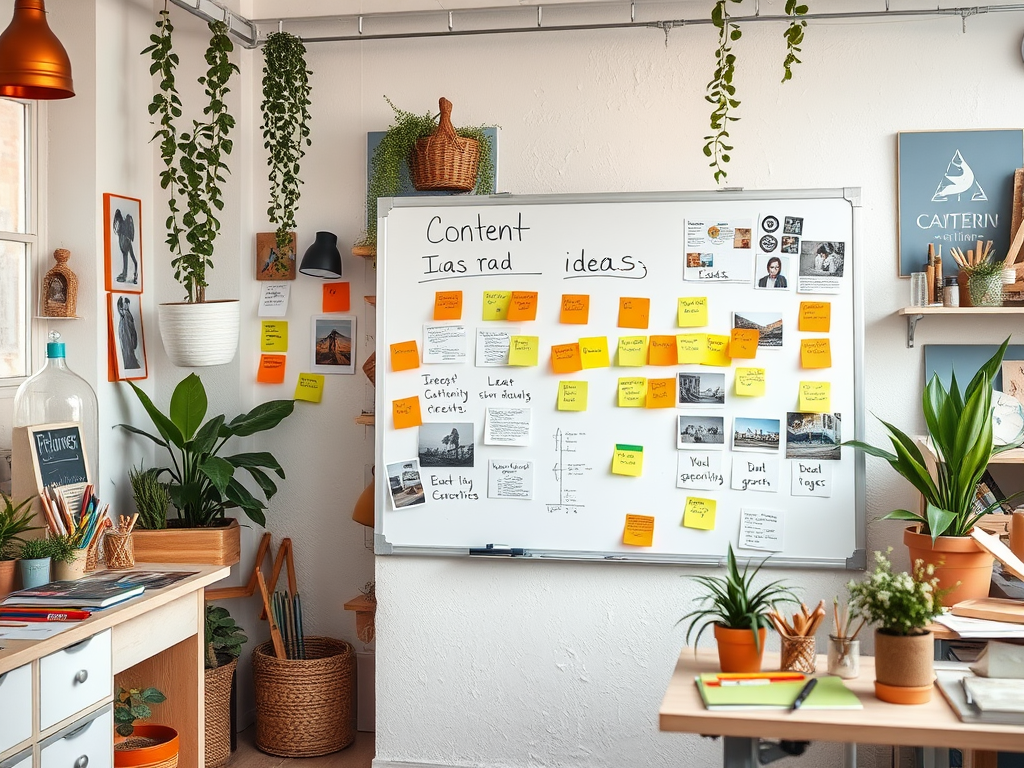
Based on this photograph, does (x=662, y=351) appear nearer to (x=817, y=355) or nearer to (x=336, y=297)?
(x=817, y=355)

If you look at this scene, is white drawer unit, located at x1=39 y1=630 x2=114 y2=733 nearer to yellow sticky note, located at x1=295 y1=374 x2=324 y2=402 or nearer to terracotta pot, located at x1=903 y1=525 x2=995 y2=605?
yellow sticky note, located at x1=295 y1=374 x2=324 y2=402

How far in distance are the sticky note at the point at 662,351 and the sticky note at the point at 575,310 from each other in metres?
0.24

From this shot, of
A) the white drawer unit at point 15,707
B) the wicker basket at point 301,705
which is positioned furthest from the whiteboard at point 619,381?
the white drawer unit at point 15,707

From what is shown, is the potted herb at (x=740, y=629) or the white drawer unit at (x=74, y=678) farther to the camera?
the white drawer unit at (x=74, y=678)

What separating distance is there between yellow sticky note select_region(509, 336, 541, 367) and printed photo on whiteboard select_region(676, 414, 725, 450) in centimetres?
54

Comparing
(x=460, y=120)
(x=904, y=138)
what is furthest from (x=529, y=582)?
(x=904, y=138)

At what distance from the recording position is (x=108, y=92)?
11.8 feet

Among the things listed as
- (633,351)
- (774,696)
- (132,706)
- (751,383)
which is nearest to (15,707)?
(132,706)

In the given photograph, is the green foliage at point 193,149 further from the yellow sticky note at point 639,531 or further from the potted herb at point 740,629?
the potted herb at point 740,629

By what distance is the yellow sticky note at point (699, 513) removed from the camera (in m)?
3.35

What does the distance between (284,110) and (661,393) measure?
1798 millimetres

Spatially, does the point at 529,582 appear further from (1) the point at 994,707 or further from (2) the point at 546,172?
(1) the point at 994,707

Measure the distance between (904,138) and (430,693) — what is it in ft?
8.44

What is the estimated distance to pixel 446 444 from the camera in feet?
11.5
